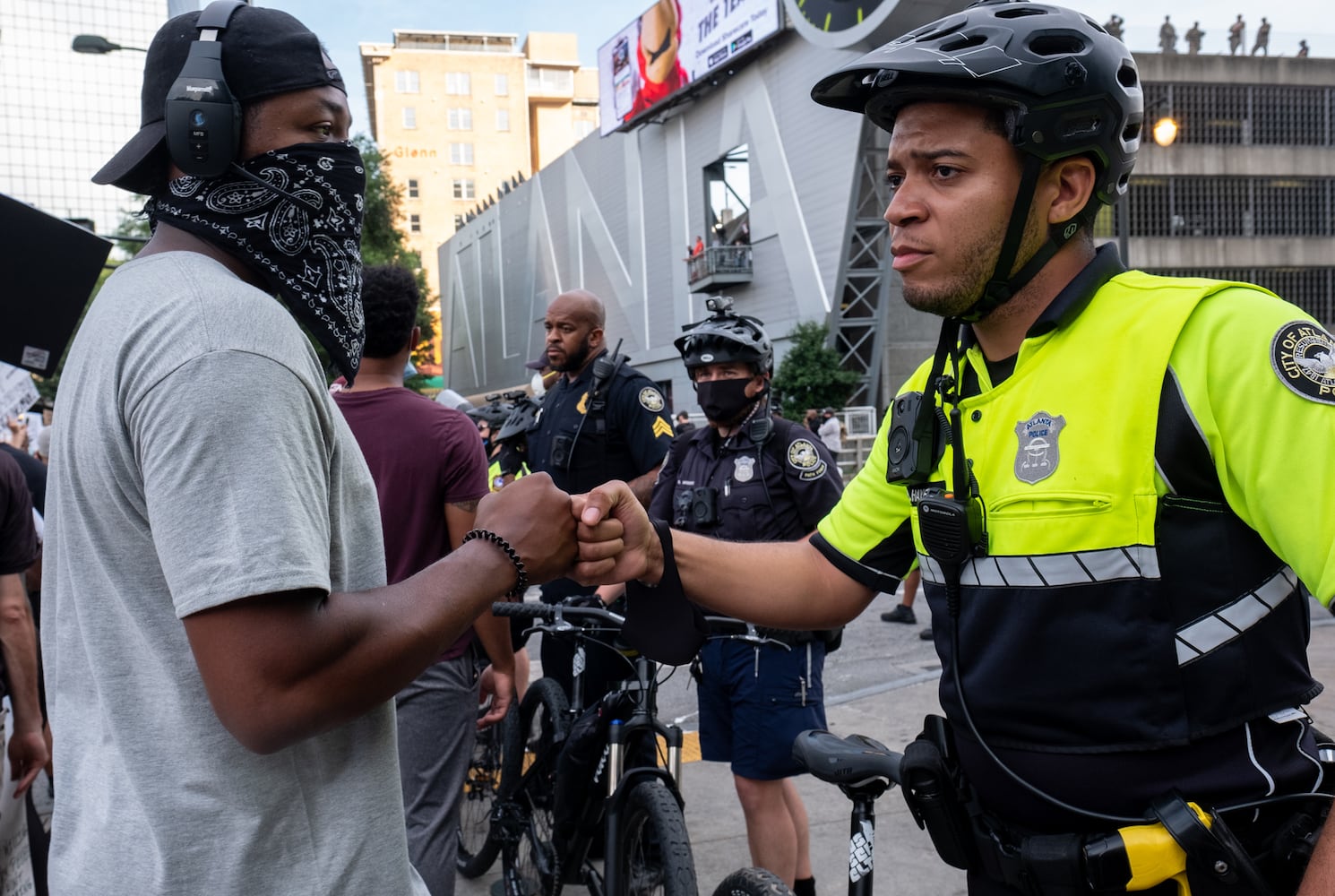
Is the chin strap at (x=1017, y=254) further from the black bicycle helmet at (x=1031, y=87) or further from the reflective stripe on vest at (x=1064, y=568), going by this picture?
the reflective stripe on vest at (x=1064, y=568)

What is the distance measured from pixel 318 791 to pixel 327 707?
0.23 m

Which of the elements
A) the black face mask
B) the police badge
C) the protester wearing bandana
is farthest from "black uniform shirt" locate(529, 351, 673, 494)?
the protester wearing bandana

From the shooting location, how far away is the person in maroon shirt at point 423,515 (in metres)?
3.46

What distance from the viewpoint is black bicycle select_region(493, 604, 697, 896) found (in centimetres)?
328

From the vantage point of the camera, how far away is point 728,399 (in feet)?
14.7

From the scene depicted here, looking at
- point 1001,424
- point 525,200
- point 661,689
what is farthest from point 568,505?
point 525,200

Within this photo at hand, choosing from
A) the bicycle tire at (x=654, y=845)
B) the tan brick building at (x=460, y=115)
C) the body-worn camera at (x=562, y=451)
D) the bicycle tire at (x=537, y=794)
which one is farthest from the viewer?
the tan brick building at (x=460, y=115)

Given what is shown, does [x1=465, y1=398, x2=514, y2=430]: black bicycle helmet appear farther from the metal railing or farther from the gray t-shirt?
the metal railing

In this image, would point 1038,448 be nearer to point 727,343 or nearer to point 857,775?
point 857,775

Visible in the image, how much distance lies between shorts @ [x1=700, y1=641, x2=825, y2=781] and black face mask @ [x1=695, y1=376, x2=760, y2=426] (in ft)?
3.43

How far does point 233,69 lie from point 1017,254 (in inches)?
56.4

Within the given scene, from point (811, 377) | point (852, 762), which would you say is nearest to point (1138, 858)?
point (852, 762)

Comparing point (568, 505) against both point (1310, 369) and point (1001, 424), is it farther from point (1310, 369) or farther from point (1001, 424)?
point (1310, 369)

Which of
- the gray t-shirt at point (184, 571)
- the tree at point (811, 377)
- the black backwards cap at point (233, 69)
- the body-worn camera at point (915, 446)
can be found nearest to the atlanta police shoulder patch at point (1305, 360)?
the body-worn camera at point (915, 446)
